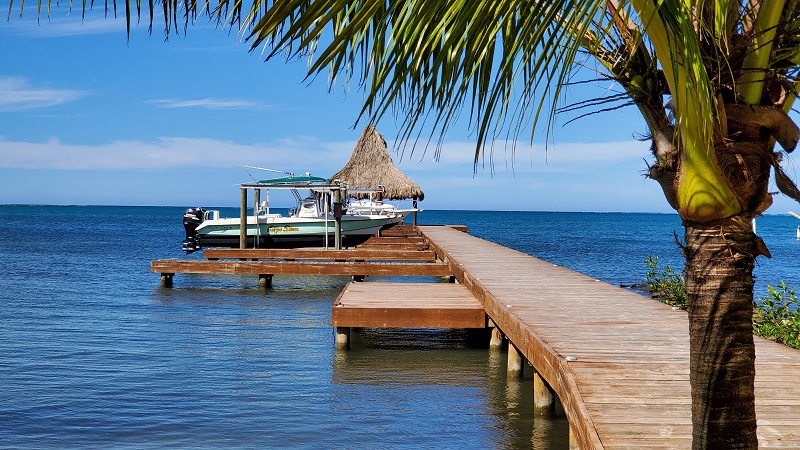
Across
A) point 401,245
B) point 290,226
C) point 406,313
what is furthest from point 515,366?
point 290,226

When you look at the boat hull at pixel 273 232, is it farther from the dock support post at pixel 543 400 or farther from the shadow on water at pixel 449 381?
the dock support post at pixel 543 400

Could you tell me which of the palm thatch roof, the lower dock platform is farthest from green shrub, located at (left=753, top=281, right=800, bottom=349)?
the palm thatch roof

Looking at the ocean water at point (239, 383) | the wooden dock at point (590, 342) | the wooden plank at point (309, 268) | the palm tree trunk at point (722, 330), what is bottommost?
the ocean water at point (239, 383)

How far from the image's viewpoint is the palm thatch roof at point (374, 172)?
44.8 metres

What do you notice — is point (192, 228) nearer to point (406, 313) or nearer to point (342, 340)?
point (342, 340)

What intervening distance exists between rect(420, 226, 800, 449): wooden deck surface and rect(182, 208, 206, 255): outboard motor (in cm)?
2087

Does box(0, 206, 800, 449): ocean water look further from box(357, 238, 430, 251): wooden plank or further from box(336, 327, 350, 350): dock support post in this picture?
box(357, 238, 430, 251): wooden plank

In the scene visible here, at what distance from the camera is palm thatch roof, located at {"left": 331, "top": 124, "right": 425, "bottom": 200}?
44.8 metres

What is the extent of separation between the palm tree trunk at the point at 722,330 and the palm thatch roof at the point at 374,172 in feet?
136

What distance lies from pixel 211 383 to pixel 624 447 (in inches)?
246

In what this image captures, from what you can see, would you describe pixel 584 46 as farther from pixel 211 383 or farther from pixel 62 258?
pixel 62 258

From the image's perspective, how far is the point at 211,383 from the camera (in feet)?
31.3

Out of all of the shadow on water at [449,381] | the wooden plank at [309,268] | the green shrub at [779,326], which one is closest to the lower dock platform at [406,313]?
the shadow on water at [449,381]

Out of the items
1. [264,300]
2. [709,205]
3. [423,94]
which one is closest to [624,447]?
[709,205]
